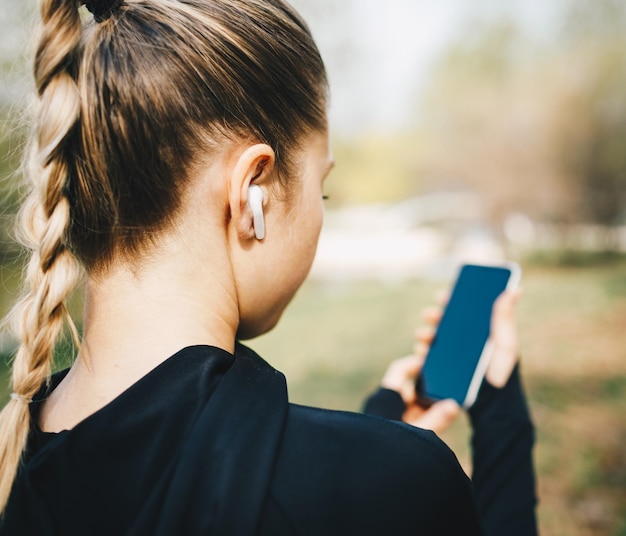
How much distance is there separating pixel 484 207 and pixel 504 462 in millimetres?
8944

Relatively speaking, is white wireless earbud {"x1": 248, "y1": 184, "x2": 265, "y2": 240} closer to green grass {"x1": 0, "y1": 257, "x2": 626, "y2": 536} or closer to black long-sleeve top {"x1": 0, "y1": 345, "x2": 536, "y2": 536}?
black long-sleeve top {"x1": 0, "y1": 345, "x2": 536, "y2": 536}

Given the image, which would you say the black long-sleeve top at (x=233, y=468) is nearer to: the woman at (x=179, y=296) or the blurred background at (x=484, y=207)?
the woman at (x=179, y=296)

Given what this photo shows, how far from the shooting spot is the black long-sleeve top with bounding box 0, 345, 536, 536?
0.71 meters

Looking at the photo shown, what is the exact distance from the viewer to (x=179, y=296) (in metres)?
0.87

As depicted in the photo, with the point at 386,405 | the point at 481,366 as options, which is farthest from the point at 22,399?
the point at 481,366

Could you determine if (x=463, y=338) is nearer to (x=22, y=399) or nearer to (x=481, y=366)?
(x=481, y=366)

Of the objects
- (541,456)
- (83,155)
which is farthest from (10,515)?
(541,456)

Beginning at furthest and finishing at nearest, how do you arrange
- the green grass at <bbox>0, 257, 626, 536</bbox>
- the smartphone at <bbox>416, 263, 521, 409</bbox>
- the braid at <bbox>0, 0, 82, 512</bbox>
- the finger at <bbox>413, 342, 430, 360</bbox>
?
the green grass at <bbox>0, 257, 626, 536</bbox> → the finger at <bbox>413, 342, 430, 360</bbox> → the smartphone at <bbox>416, 263, 521, 409</bbox> → the braid at <bbox>0, 0, 82, 512</bbox>

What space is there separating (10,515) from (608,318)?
6122 mm

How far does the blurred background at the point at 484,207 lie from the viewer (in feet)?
16.7

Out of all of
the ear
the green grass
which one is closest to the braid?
the ear

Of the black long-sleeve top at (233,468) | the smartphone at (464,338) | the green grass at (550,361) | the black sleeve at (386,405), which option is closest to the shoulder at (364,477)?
the black long-sleeve top at (233,468)

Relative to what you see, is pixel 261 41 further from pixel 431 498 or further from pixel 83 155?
pixel 431 498

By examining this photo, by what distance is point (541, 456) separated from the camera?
3381 millimetres
